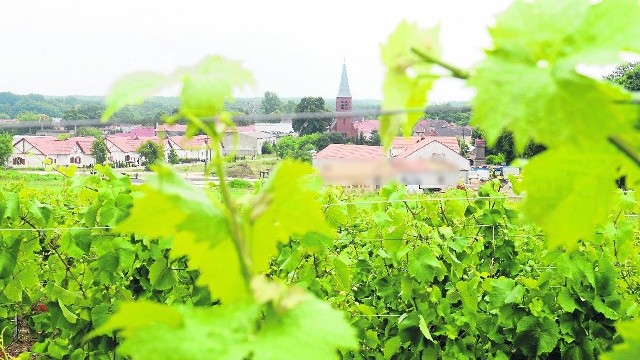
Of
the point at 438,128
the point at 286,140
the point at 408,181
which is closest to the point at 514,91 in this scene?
the point at 408,181

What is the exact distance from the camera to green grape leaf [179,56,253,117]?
0.32m

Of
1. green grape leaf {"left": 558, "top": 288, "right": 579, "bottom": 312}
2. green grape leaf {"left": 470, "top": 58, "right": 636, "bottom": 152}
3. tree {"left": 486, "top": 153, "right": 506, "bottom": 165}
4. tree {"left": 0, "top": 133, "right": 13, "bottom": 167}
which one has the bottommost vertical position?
green grape leaf {"left": 558, "top": 288, "right": 579, "bottom": 312}

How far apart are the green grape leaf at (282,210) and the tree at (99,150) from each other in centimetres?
229

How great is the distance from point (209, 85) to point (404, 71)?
11 centimetres

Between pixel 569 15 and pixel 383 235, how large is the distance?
2.43 m

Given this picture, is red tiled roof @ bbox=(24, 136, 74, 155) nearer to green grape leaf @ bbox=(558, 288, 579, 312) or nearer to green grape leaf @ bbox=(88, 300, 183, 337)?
green grape leaf @ bbox=(558, 288, 579, 312)

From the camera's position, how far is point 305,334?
0.97 ft

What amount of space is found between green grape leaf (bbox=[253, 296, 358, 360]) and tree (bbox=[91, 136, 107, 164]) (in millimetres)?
2348

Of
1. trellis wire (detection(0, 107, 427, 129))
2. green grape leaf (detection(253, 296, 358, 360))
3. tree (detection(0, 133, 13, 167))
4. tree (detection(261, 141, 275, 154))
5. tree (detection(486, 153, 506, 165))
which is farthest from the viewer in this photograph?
tree (detection(0, 133, 13, 167))

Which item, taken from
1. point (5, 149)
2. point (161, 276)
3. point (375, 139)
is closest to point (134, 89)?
point (375, 139)

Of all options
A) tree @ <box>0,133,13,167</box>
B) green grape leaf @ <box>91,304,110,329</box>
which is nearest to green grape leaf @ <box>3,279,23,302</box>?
green grape leaf @ <box>91,304,110,329</box>

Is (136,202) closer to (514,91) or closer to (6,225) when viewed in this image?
(514,91)

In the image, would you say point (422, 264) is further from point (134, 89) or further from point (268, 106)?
point (134, 89)

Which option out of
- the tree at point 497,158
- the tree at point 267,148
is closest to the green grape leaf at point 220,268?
the tree at point 497,158
